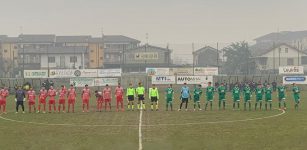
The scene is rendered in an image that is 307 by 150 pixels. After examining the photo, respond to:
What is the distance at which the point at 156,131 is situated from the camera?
847 inches

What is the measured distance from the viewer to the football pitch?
17688 millimetres

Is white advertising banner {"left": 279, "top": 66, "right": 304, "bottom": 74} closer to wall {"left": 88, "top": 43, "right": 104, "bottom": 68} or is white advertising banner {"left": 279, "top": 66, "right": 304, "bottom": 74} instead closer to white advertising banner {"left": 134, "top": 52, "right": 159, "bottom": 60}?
white advertising banner {"left": 134, "top": 52, "right": 159, "bottom": 60}

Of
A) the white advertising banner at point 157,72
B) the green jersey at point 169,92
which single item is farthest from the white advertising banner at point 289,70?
the green jersey at point 169,92

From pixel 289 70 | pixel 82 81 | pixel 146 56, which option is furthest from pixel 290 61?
pixel 82 81

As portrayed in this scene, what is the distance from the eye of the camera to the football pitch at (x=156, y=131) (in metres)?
17.7

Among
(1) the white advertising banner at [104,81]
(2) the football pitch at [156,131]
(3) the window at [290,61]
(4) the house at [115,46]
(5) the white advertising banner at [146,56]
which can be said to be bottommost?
(2) the football pitch at [156,131]

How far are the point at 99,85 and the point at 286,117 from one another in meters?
37.1

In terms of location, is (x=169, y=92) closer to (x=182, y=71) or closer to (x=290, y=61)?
(x=182, y=71)

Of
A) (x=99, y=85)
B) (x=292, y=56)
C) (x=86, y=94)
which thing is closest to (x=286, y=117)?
(x=86, y=94)

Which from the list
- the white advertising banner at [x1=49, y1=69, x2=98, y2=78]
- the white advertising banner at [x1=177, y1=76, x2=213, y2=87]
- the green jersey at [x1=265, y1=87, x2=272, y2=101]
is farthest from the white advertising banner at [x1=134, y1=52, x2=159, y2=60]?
the green jersey at [x1=265, y1=87, x2=272, y2=101]

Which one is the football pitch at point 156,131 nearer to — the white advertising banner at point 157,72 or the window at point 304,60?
the white advertising banner at point 157,72

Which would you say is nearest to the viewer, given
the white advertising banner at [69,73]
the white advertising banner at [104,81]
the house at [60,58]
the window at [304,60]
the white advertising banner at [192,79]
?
the white advertising banner at [192,79]

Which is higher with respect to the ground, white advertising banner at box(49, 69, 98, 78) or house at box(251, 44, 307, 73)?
house at box(251, 44, 307, 73)

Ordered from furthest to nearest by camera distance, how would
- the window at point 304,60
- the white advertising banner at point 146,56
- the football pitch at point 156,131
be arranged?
the window at point 304,60, the white advertising banner at point 146,56, the football pitch at point 156,131
